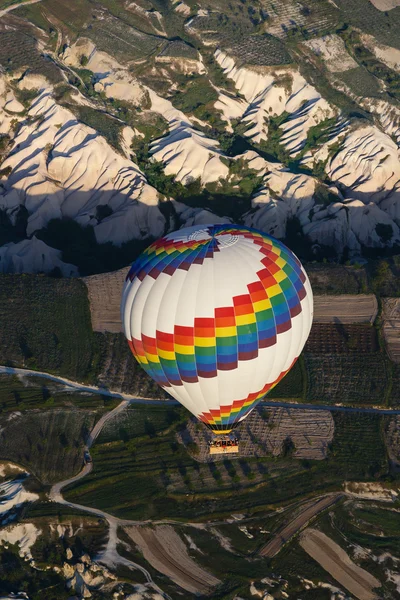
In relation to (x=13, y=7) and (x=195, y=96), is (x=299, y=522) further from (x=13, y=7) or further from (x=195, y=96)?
(x=13, y=7)

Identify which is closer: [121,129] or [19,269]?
[19,269]

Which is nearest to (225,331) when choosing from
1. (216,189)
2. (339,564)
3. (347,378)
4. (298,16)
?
(339,564)

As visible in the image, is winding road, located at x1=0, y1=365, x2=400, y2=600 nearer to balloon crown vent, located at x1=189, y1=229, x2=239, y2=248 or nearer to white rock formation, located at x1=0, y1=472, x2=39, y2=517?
white rock formation, located at x1=0, y1=472, x2=39, y2=517

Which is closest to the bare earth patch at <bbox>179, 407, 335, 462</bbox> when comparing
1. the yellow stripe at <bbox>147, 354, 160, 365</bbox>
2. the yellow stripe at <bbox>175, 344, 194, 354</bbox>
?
the yellow stripe at <bbox>147, 354, 160, 365</bbox>

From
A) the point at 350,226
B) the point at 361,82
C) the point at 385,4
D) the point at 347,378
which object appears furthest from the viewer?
the point at 385,4

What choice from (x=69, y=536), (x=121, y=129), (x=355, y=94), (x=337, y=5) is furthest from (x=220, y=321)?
(x=337, y=5)

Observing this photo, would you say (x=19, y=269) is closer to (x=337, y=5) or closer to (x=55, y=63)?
(x=55, y=63)

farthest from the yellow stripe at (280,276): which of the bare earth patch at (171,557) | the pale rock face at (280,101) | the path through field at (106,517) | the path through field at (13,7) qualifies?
the path through field at (13,7)
